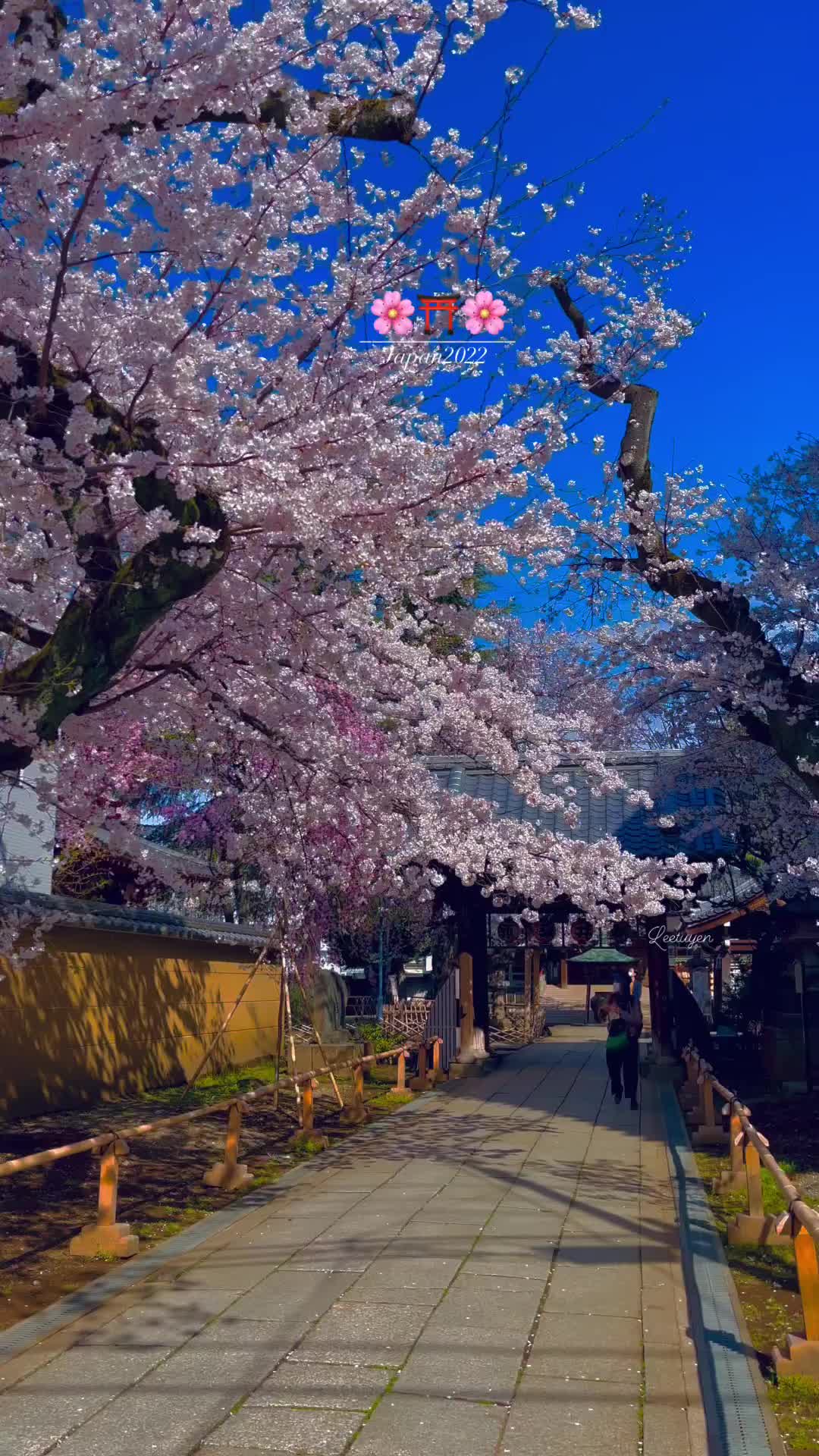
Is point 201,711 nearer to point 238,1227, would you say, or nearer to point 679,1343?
point 238,1227

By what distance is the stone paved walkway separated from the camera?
16.4 ft

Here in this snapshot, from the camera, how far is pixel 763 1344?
6312 millimetres

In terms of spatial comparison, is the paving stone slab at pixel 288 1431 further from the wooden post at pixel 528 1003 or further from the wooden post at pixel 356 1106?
the wooden post at pixel 528 1003

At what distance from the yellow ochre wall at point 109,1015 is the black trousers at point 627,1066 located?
6.66 metres

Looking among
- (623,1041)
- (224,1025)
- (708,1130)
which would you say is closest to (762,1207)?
(708,1130)

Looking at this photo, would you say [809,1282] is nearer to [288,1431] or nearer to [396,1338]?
[396,1338]

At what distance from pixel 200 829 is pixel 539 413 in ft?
47.6

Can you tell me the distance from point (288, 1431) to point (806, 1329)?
2.62 metres

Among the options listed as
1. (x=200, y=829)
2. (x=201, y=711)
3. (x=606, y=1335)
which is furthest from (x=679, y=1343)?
(x=200, y=829)

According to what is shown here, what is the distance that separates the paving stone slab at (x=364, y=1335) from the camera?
5.90m

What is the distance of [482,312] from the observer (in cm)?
761

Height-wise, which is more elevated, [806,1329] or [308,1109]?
[308,1109]

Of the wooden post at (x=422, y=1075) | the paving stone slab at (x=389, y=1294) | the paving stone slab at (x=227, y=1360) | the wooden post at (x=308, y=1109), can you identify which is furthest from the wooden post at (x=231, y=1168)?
the wooden post at (x=422, y=1075)

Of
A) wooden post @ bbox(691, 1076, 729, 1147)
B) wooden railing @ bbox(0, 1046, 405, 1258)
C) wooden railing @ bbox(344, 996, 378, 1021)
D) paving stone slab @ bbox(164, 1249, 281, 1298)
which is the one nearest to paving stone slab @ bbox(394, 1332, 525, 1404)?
paving stone slab @ bbox(164, 1249, 281, 1298)
